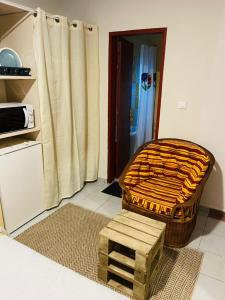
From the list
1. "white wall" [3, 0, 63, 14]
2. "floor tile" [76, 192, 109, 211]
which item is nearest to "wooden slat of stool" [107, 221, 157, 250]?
"floor tile" [76, 192, 109, 211]

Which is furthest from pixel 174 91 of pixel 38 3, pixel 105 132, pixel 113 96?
pixel 38 3

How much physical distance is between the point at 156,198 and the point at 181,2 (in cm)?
199

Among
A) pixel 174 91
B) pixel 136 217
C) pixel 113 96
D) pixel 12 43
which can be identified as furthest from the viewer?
pixel 113 96

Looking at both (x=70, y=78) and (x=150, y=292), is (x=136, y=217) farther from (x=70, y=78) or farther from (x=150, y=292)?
(x=70, y=78)

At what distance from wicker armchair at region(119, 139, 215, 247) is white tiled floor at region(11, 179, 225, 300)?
0.68ft

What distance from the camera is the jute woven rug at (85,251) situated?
5.72 ft

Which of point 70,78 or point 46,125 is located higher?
point 70,78

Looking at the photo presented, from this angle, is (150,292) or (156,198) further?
(156,198)

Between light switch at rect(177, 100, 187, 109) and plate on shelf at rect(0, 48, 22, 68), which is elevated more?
plate on shelf at rect(0, 48, 22, 68)

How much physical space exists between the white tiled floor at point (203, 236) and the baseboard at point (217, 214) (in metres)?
0.06

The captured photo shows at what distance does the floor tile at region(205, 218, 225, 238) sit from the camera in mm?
2354

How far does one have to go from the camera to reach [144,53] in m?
3.87

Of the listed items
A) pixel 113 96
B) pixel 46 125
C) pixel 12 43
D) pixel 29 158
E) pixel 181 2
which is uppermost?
pixel 181 2

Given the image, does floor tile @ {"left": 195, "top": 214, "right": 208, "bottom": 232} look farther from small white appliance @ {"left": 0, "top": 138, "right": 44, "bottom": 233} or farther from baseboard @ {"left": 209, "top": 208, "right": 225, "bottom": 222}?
small white appliance @ {"left": 0, "top": 138, "right": 44, "bottom": 233}
